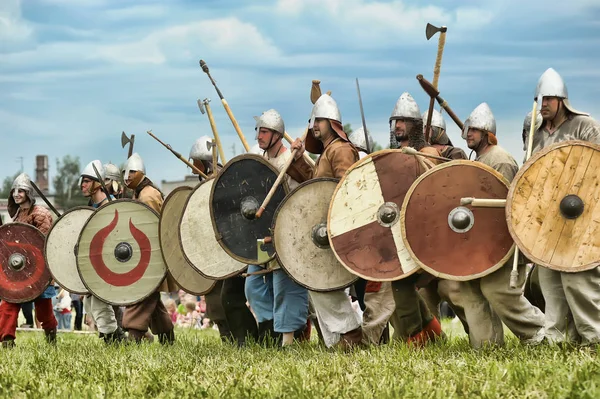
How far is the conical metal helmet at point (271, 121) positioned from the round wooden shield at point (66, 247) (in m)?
2.06

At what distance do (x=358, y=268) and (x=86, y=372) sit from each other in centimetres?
190

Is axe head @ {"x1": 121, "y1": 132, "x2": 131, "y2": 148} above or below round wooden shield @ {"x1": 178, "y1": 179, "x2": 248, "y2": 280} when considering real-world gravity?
above

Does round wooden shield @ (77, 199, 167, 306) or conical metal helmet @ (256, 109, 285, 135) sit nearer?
conical metal helmet @ (256, 109, 285, 135)

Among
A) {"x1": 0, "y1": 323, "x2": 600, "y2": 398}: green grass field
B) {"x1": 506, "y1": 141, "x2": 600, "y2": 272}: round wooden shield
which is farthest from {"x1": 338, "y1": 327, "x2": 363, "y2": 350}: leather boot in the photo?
{"x1": 506, "y1": 141, "x2": 600, "y2": 272}: round wooden shield

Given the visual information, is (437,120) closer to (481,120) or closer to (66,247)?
(481,120)

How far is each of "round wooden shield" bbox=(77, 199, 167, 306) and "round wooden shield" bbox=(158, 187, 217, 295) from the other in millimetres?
235

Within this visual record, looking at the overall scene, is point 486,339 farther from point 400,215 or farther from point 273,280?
point 273,280

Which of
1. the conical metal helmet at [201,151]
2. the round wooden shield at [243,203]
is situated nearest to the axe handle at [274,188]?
the round wooden shield at [243,203]

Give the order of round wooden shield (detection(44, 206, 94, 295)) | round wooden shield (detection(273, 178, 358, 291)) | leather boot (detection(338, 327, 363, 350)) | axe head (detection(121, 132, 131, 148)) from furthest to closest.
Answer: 1. axe head (detection(121, 132, 131, 148))
2. round wooden shield (detection(44, 206, 94, 295))
3. leather boot (detection(338, 327, 363, 350))
4. round wooden shield (detection(273, 178, 358, 291))

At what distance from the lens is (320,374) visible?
6145mm

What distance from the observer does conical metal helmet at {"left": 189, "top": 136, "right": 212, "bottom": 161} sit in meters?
10.5

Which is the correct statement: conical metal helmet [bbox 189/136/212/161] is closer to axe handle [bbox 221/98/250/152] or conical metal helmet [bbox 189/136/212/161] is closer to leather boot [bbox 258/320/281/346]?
axe handle [bbox 221/98/250/152]

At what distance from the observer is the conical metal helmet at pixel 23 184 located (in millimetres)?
11188

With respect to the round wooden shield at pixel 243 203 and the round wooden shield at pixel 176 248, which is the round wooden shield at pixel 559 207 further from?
the round wooden shield at pixel 176 248
